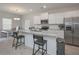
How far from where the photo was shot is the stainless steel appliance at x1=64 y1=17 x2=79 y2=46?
4.93 metres

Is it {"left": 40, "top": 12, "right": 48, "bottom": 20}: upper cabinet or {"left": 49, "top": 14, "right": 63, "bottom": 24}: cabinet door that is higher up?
{"left": 40, "top": 12, "right": 48, "bottom": 20}: upper cabinet

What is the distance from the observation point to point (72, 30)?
16.7 feet

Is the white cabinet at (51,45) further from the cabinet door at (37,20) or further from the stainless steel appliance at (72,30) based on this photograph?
the cabinet door at (37,20)

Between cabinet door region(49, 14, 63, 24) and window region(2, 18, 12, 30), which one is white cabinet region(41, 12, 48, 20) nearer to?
cabinet door region(49, 14, 63, 24)

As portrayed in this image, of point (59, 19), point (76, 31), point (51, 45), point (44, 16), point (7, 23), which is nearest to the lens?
point (51, 45)

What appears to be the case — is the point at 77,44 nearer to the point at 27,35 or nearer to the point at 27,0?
the point at 27,35

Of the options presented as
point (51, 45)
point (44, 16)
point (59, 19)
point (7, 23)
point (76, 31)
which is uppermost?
point (44, 16)

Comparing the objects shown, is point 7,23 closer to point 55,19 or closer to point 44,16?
point 44,16

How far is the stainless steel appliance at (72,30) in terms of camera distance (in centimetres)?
493

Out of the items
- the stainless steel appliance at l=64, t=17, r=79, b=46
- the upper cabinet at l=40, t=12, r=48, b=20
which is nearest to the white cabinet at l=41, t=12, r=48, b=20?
the upper cabinet at l=40, t=12, r=48, b=20

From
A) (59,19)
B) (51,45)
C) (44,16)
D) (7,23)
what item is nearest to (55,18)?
(59,19)

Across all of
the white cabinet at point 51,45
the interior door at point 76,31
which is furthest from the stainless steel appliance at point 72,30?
the white cabinet at point 51,45

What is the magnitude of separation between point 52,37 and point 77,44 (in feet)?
6.74
